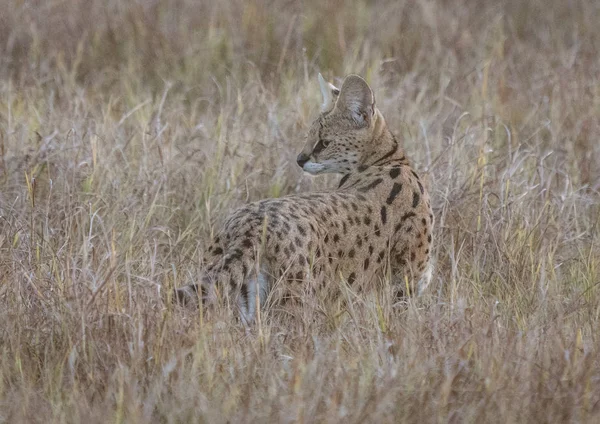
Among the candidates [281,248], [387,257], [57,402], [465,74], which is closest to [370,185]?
[387,257]

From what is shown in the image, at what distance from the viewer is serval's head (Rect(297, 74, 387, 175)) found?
5.07 meters

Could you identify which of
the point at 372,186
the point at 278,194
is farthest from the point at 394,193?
the point at 278,194

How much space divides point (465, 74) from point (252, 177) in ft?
8.38

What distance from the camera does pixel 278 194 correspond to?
18.7 ft

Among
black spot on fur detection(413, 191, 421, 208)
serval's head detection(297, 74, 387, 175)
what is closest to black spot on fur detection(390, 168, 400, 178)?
black spot on fur detection(413, 191, 421, 208)

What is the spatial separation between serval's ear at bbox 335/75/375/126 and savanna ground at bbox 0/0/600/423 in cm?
56

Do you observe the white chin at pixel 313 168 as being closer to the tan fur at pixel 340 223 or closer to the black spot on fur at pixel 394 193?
the tan fur at pixel 340 223

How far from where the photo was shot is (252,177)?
18.9ft

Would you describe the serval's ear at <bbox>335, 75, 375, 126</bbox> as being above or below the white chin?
above

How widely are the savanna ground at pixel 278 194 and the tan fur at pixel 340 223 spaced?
0.17m

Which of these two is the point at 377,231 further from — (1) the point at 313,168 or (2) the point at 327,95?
(2) the point at 327,95

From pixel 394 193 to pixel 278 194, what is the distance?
3.53 ft

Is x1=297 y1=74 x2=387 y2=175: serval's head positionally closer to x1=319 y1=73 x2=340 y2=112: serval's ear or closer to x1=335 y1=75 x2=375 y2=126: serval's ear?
x1=335 y1=75 x2=375 y2=126: serval's ear

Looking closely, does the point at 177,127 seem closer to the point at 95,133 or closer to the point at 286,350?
the point at 95,133
